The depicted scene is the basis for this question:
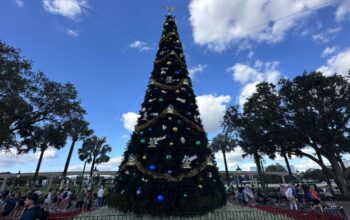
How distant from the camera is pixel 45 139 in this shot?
25328 millimetres

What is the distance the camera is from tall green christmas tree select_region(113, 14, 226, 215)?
22.8ft

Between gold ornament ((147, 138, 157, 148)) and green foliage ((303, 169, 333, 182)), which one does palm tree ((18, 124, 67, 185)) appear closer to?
gold ornament ((147, 138, 157, 148))

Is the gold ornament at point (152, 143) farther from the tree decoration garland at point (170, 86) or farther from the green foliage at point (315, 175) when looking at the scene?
the green foliage at point (315, 175)

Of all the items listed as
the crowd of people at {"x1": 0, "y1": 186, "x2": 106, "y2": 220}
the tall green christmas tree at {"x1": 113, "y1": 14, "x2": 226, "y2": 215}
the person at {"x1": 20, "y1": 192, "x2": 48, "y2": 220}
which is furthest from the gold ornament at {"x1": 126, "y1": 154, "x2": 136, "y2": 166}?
the person at {"x1": 20, "y1": 192, "x2": 48, "y2": 220}

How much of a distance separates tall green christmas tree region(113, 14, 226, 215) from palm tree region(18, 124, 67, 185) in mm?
17643

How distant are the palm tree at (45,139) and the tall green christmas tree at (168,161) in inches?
695

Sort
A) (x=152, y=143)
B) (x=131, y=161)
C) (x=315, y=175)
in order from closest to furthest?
(x=131, y=161) → (x=152, y=143) → (x=315, y=175)

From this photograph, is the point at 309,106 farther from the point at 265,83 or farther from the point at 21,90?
the point at 21,90

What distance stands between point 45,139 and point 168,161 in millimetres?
23811

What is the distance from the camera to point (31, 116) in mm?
20125

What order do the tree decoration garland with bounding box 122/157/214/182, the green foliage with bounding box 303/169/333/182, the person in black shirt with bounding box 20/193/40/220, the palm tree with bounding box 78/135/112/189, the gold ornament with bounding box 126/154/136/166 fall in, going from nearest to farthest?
the person in black shirt with bounding box 20/193/40/220 → the tree decoration garland with bounding box 122/157/214/182 → the gold ornament with bounding box 126/154/136/166 → the palm tree with bounding box 78/135/112/189 → the green foliage with bounding box 303/169/333/182

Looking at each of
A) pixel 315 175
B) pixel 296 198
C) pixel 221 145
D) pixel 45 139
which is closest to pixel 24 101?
pixel 45 139

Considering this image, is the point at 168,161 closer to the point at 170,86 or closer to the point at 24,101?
the point at 170,86

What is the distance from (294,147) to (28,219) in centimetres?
2777
